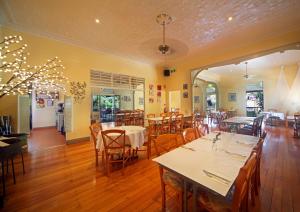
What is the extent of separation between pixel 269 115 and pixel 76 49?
1018 cm

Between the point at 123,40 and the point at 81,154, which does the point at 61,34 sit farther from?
the point at 81,154

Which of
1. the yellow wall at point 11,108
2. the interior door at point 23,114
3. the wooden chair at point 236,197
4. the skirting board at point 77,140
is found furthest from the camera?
the skirting board at point 77,140

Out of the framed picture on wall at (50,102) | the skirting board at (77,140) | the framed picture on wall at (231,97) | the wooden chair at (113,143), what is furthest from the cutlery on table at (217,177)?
the framed picture on wall at (231,97)

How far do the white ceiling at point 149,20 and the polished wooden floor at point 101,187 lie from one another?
126 inches

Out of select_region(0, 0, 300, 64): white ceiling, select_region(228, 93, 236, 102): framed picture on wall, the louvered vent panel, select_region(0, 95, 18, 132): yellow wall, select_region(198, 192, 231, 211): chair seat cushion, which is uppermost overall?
select_region(0, 0, 300, 64): white ceiling

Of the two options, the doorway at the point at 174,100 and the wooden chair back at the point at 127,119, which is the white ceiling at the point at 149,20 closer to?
the wooden chair back at the point at 127,119

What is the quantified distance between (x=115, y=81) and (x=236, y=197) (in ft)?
20.1

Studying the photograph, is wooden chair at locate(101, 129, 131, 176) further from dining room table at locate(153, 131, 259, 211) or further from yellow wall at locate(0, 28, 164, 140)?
yellow wall at locate(0, 28, 164, 140)

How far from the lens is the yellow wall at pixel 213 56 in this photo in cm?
455

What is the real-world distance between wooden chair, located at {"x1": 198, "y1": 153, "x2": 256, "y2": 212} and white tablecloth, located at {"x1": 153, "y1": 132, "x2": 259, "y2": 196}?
0.08 m

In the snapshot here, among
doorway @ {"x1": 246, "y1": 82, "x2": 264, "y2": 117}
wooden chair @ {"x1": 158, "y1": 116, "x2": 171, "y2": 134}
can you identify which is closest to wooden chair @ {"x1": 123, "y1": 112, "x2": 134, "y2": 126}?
wooden chair @ {"x1": 158, "y1": 116, "x2": 171, "y2": 134}

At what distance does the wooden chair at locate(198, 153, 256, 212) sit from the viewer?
108 cm

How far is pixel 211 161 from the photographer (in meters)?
1.55

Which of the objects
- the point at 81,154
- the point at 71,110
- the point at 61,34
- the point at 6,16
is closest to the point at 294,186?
the point at 81,154
